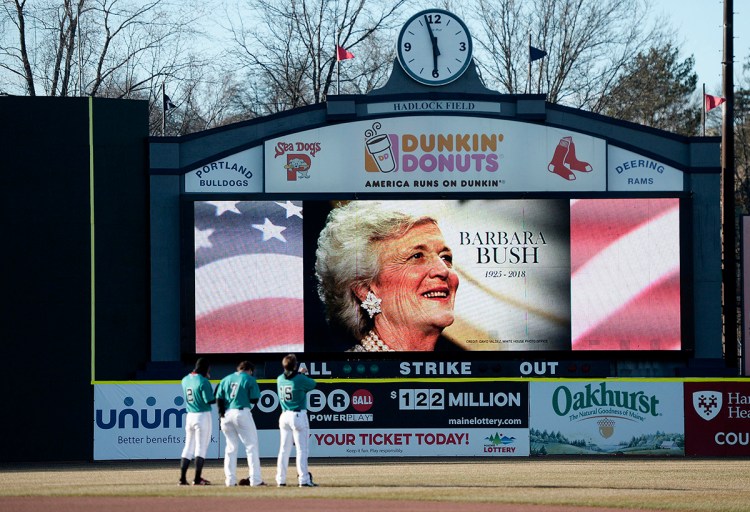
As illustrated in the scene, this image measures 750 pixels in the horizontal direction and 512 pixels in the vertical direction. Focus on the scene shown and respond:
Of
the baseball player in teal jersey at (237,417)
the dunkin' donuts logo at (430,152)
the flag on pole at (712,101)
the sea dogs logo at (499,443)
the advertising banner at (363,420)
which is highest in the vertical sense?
the flag on pole at (712,101)

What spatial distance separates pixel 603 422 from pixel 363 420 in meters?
4.30

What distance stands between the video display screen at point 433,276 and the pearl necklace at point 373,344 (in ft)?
0.09

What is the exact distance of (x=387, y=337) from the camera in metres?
26.6

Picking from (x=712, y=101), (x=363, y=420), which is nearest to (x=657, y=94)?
(x=712, y=101)

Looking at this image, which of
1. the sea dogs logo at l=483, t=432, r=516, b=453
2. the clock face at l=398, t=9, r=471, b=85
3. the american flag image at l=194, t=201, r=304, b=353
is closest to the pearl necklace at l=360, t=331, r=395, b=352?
the american flag image at l=194, t=201, r=304, b=353

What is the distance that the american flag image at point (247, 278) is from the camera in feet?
86.8

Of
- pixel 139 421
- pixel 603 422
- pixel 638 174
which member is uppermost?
pixel 638 174

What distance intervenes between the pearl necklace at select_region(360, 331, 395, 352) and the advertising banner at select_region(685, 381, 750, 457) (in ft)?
20.3

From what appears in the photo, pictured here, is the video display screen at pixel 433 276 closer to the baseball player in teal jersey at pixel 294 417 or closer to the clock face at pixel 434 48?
the clock face at pixel 434 48

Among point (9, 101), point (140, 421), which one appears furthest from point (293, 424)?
point (9, 101)

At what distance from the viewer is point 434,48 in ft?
90.3

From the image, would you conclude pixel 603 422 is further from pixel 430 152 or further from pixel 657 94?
pixel 657 94

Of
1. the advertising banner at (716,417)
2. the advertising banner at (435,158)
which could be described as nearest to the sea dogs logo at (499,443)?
the advertising banner at (716,417)

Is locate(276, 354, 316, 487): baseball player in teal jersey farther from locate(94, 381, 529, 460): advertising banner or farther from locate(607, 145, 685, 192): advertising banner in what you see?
locate(607, 145, 685, 192): advertising banner
